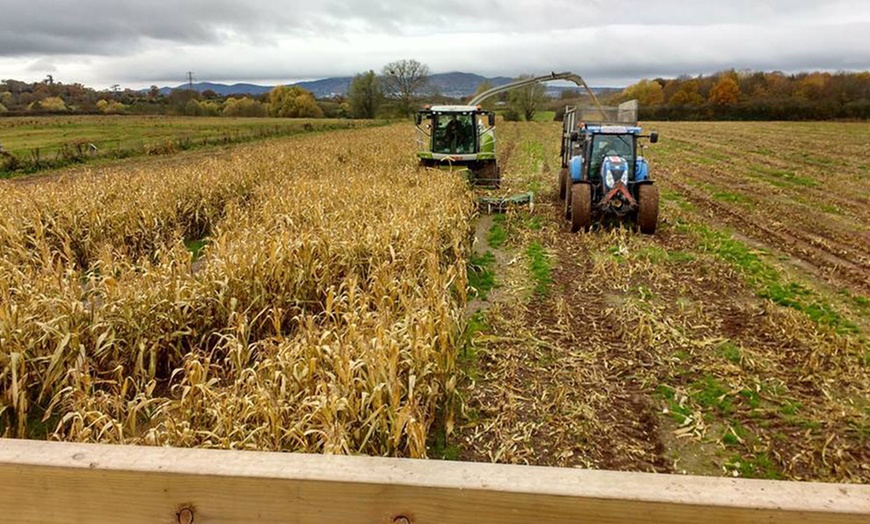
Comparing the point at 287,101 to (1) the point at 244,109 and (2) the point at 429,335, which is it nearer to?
(1) the point at 244,109

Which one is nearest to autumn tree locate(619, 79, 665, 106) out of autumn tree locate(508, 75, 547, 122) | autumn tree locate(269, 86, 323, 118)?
autumn tree locate(508, 75, 547, 122)

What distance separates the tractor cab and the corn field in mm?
5422

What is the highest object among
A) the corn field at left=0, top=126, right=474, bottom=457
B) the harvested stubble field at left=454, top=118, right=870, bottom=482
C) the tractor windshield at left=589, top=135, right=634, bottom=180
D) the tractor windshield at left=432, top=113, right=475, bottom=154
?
the tractor windshield at left=432, top=113, right=475, bottom=154

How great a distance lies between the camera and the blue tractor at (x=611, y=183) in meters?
9.39

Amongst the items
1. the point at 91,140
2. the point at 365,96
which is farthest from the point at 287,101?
the point at 91,140

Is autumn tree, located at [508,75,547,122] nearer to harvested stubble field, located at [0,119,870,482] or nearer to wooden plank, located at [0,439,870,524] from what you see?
harvested stubble field, located at [0,119,870,482]

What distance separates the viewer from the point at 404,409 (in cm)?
323

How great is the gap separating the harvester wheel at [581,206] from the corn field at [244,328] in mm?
2176

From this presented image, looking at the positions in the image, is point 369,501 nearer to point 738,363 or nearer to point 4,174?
point 738,363

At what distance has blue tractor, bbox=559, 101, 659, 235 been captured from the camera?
939cm

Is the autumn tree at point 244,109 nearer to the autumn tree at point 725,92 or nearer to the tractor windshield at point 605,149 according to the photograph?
the autumn tree at point 725,92

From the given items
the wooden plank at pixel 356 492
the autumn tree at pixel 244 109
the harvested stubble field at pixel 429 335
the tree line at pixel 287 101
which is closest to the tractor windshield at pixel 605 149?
the harvested stubble field at pixel 429 335

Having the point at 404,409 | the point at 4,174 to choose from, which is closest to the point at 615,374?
the point at 404,409

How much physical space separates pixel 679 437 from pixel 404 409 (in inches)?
84.7
